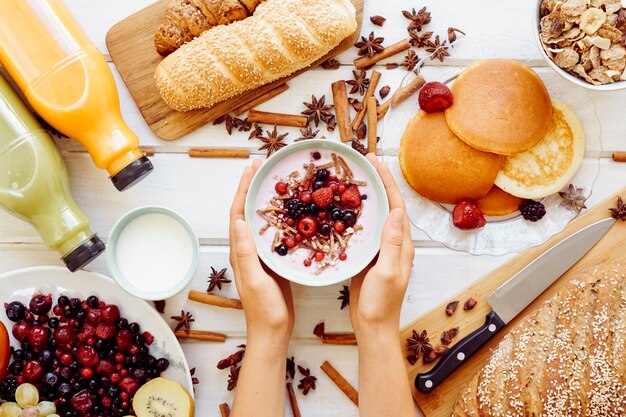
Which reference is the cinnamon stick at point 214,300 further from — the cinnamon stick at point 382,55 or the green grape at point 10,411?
the cinnamon stick at point 382,55

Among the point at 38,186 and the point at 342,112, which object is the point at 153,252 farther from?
the point at 342,112

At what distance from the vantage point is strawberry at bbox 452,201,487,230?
1515 mm

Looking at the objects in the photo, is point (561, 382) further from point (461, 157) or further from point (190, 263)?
point (190, 263)

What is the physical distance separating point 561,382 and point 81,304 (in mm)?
1272

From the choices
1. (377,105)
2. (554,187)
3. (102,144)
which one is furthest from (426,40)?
(102,144)

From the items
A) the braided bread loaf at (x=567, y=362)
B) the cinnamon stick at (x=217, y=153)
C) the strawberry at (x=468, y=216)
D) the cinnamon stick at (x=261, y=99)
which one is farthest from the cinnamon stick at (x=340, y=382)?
the cinnamon stick at (x=261, y=99)

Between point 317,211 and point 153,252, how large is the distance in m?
0.44

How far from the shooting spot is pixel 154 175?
164cm

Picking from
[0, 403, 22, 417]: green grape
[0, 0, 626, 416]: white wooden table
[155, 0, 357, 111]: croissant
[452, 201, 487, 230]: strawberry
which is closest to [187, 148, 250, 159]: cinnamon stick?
[0, 0, 626, 416]: white wooden table

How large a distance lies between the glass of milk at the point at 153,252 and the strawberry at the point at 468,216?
0.69 m

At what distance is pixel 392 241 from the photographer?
1.34 meters

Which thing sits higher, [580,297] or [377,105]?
[377,105]

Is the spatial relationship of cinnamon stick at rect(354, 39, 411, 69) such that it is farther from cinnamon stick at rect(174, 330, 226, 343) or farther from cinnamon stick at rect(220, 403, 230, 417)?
cinnamon stick at rect(220, 403, 230, 417)

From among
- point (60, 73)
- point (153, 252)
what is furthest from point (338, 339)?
point (60, 73)
